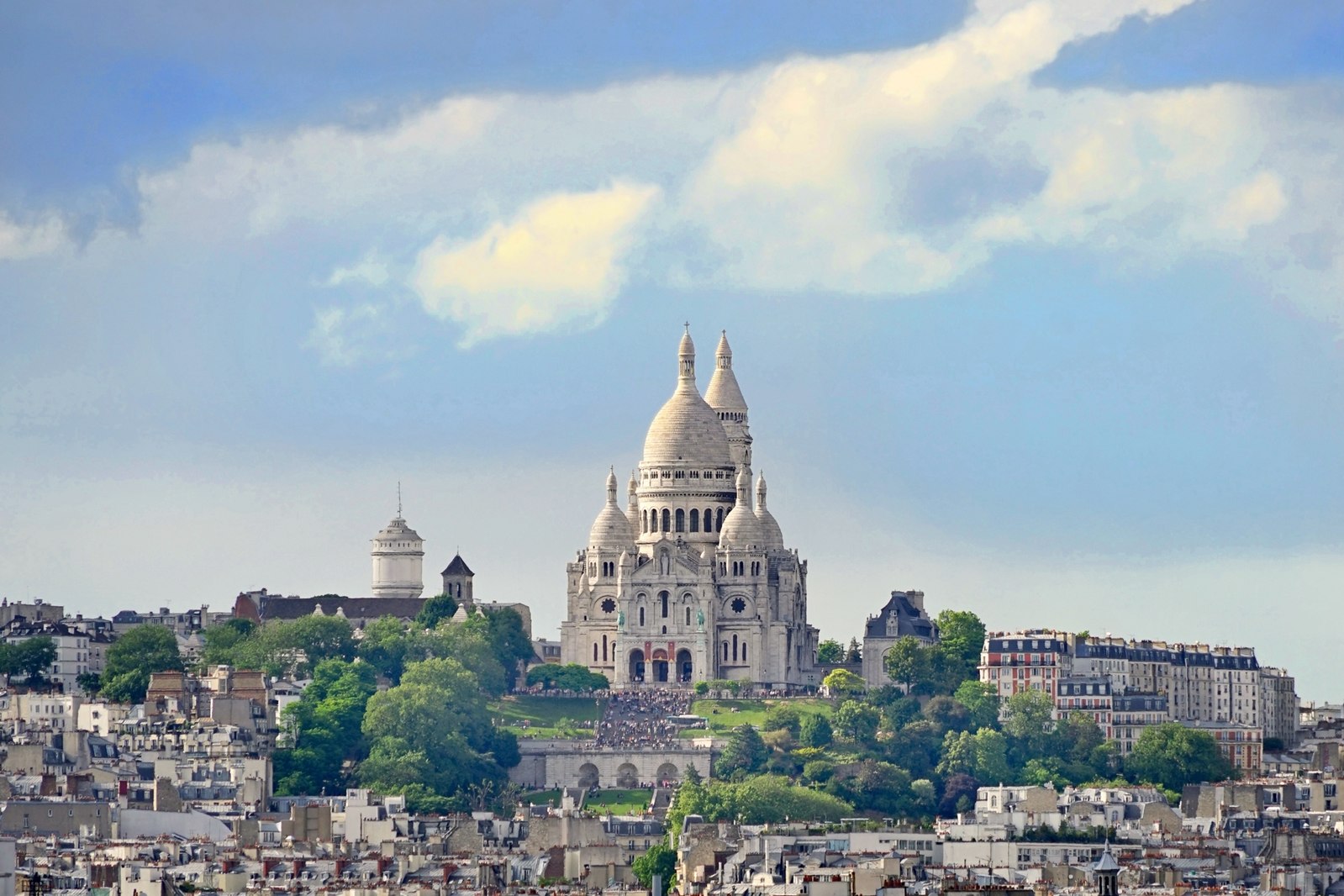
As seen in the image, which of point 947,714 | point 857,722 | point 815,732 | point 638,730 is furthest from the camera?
point 947,714

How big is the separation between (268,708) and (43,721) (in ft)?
26.9

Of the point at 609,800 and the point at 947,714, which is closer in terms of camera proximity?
the point at 609,800

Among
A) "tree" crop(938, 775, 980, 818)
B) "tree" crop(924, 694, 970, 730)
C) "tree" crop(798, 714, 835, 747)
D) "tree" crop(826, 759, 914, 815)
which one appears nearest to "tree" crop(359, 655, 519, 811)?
"tree" crop(798, 714, 835, 747)

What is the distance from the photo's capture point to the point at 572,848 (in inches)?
5974

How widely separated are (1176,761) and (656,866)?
49.3 metres

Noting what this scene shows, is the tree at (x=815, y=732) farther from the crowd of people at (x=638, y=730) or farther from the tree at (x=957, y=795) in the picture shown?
the tree at (x=957, y=795)

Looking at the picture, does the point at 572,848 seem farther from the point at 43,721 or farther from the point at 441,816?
the point at 43,721

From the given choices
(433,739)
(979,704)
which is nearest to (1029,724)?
(979,704)

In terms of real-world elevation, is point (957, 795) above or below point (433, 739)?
below

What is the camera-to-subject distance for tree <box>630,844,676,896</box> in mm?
141000

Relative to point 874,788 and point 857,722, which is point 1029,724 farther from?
point 874,788

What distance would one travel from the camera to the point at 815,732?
632 feet

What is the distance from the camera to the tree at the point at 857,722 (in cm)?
19325

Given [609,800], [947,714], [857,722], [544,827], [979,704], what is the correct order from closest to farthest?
1. [544,827]
2. [609,800]
3. [857,722]
4. [947,714]
5. [979,704]
